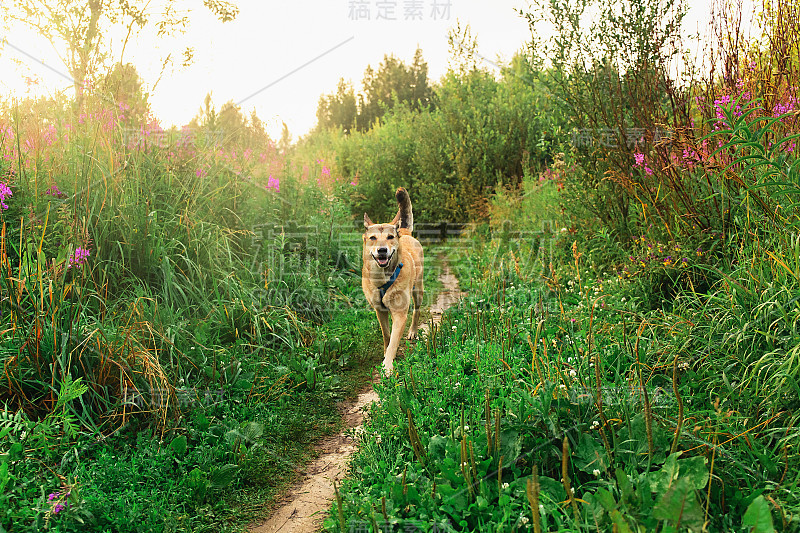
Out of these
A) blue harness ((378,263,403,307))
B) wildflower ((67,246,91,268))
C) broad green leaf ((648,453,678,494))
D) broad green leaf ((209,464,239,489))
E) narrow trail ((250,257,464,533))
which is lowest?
narrow trail ((250,257,464,533))

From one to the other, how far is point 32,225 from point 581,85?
19.8 feet

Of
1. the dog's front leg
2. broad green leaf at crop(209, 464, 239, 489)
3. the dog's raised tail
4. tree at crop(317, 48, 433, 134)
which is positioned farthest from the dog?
tree at crop(317, 48, 433, 134)

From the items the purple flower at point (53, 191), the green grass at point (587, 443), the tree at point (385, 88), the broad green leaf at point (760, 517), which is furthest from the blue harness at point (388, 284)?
the tree at point (385, 88)

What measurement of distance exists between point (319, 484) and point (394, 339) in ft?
6.56

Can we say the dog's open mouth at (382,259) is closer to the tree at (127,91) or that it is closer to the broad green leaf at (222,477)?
the broad green leaf at (222,477)

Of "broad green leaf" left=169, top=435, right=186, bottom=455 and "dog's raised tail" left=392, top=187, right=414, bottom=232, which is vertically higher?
"dog's raised tail" left=392, top=187, right=414, bottom=232

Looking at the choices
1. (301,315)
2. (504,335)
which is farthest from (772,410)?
(301,315)

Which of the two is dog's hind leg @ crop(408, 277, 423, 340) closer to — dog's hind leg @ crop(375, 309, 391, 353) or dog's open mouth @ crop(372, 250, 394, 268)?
dog's hind leg @ crop(375, 309, 391, 353)

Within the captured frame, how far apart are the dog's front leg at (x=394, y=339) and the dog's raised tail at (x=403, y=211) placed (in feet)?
4.48

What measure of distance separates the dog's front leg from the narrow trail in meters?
0.40

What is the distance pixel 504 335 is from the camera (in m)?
4.48

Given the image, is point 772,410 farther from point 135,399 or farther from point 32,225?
point 32,225

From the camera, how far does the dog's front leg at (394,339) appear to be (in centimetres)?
493

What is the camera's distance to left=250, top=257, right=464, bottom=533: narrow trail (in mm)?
2865
